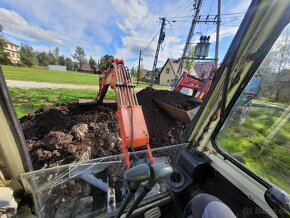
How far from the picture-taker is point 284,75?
0.99 metres

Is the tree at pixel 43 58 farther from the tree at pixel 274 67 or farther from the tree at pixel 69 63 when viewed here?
the tree at pixel 274 67

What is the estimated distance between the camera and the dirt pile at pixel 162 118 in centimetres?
418

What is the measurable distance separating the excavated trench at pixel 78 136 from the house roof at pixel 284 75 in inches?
63.1

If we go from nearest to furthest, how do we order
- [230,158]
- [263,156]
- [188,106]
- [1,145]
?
[1,145]
[263,156]
[230,158]
[188,106]

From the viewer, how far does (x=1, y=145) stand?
28.5 inches

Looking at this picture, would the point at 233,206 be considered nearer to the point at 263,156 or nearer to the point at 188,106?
the point at 263,156

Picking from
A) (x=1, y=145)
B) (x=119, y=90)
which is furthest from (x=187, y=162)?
(x=119, y=90)

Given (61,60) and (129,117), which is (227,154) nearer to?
(129,117)

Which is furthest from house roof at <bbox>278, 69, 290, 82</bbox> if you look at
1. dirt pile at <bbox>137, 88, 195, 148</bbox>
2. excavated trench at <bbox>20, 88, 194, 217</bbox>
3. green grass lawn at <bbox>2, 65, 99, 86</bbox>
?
green grass lawn at <bbox>2, 65, 99, 86</bbox>

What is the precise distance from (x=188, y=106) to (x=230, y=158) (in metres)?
3.91

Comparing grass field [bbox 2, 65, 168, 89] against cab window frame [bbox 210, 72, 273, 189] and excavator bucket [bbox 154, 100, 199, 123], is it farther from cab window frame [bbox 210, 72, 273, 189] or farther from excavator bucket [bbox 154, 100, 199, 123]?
cab window frame [bbox 210, 72, 273, 189]

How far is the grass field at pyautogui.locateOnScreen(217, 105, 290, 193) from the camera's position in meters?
1.00

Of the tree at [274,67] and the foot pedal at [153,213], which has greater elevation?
the tree at [274,67]

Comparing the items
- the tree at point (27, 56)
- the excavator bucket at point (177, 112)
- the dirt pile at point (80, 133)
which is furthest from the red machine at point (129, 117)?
the tree at point (27, 56)
